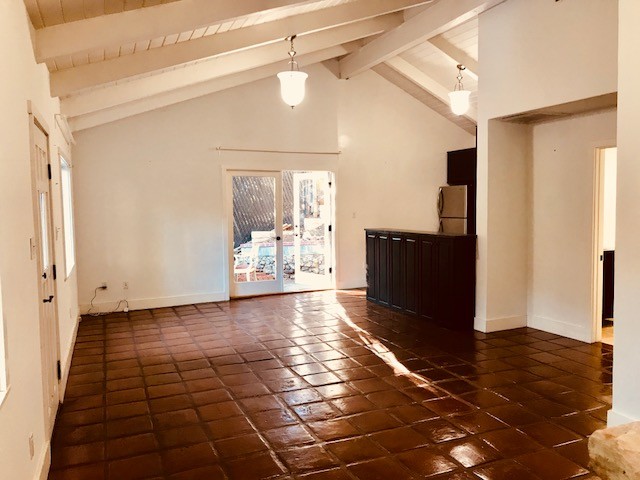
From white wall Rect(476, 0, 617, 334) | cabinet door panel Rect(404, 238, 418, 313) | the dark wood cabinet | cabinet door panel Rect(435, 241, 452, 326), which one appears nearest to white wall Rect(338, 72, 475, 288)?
the dark wood cabinet

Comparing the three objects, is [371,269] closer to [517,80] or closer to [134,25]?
[517,80]

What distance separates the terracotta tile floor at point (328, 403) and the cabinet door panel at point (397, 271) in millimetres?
681

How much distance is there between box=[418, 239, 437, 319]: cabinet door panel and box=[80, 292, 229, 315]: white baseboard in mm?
3010

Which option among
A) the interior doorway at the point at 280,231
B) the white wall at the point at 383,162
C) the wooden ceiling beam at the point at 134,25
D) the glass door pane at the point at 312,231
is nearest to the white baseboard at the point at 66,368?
the wooden ceiling beam at the point at 134,25

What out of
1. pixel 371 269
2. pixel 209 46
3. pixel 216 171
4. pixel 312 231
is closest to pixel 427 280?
pixel 371 269

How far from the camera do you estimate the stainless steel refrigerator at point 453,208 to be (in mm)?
8547

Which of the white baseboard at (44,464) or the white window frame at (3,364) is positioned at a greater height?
the white window frame at (3,364)

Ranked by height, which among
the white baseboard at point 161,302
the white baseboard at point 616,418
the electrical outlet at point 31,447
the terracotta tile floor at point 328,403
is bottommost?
the terracotta tile floor at point 328,403

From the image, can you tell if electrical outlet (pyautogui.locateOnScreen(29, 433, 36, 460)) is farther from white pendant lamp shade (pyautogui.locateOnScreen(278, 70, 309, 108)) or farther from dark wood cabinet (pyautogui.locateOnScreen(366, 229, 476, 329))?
dark wood cabinet (pyautogui.locateOnScreen(366, 229, 476, 329))

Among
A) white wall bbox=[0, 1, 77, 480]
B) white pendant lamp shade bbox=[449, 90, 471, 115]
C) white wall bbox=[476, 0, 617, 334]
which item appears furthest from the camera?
white pendant lamp shade bbox=[449, 90, 471, 115]

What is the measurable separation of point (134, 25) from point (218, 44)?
1414mm

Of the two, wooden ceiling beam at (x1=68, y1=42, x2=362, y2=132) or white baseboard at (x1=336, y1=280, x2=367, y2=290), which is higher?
wooden ceiling beam at (x1=68, y1=42, x2=362, y2=132)

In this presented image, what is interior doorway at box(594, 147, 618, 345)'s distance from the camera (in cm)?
512

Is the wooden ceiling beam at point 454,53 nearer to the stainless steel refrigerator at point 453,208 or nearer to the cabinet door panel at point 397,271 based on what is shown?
the stainless steel refrigerator at point 453,208
